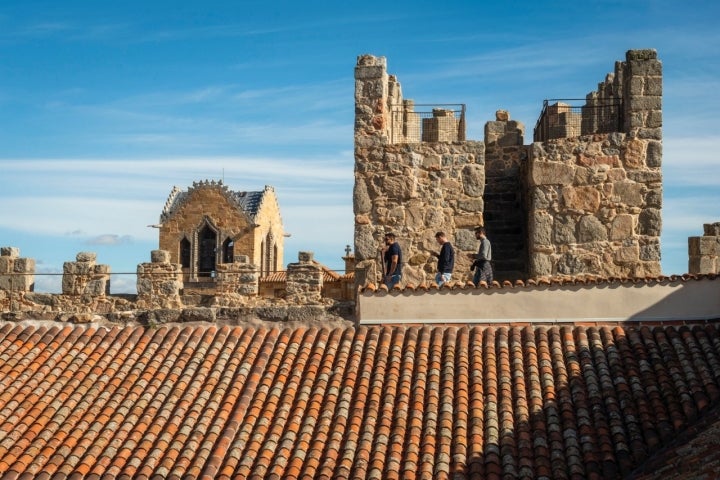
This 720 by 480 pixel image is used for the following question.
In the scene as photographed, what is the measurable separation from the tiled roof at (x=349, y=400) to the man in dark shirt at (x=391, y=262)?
1.51 metres

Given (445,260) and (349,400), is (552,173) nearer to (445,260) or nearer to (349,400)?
(445,260)

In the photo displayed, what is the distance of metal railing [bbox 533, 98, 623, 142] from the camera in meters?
16.1

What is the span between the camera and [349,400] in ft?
40.3

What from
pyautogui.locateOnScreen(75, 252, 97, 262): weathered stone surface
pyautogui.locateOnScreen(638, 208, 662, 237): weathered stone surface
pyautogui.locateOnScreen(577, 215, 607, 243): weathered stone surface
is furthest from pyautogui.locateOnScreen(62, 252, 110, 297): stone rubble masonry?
pyautogui.locateOnScreen(638, 208, 662, 237): weathered stone surface

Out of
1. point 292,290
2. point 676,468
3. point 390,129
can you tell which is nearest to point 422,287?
point 390,129

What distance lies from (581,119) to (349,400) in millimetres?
6112

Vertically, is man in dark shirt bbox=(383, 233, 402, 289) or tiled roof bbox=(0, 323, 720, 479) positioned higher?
man in dark shirt bbox=(383, 233, 402, 289)

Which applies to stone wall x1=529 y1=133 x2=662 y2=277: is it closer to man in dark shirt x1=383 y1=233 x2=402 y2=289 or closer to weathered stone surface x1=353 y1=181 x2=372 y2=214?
man in dark shirt x1=383 y1=233 x2=402 y2=289

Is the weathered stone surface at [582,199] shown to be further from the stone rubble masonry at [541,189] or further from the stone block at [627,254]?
the stone block at [627,254]

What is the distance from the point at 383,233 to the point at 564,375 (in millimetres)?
4234

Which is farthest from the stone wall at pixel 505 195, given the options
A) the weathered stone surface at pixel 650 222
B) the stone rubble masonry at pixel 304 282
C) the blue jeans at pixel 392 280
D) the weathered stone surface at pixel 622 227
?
the stone rubble masonry at pixel 304 282

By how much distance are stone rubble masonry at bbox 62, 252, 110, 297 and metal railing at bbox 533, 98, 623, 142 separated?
6942mm

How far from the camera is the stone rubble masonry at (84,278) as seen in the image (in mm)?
18250

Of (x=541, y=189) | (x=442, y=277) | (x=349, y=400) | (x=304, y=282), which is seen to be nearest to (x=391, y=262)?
(x=442, y=277)
